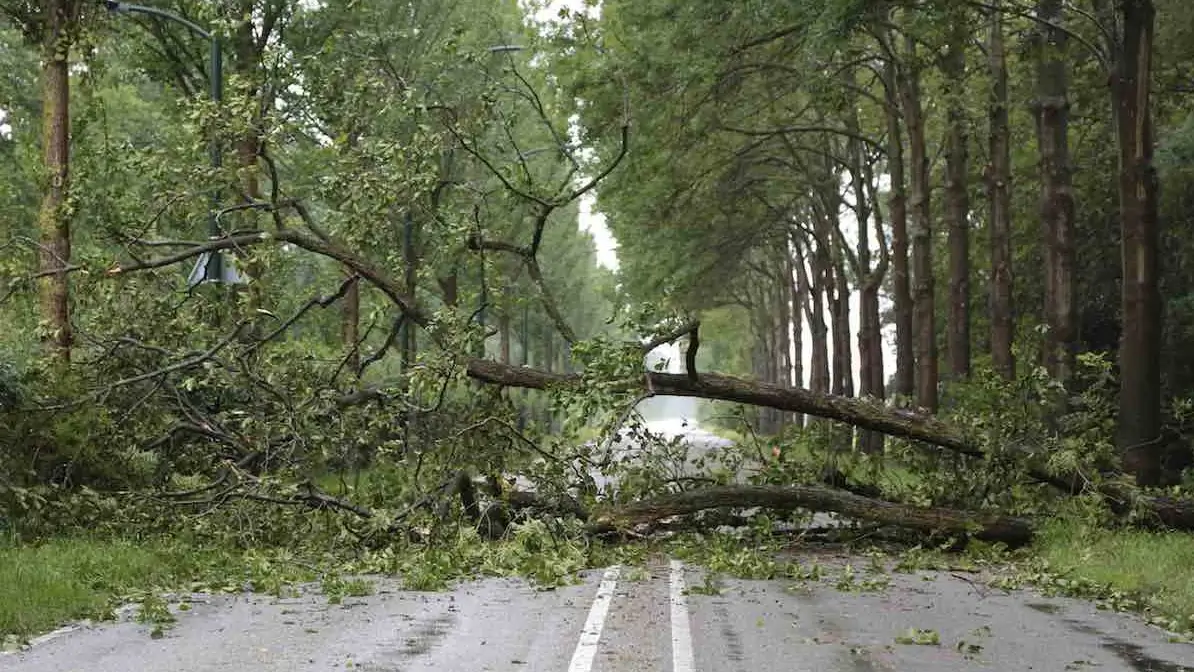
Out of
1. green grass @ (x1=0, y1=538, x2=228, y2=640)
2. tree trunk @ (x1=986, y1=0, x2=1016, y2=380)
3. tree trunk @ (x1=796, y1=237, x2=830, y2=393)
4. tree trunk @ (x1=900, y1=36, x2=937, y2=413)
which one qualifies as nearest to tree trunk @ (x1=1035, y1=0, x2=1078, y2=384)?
tree trunk @ (x1=986, y1=0, x2=1016, y2=380)

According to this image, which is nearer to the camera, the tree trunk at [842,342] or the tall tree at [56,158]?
the tall tree at [56,158]

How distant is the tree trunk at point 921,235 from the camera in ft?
76.9

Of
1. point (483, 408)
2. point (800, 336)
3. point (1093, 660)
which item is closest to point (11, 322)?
point (483, 408)

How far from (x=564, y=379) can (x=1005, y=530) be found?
15.4 feet

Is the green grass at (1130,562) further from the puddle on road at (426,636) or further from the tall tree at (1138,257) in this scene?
the puddle on road at (426,636)

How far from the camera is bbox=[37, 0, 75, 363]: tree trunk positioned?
1504 centimetres

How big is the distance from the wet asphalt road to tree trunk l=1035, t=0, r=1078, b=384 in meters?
8.37

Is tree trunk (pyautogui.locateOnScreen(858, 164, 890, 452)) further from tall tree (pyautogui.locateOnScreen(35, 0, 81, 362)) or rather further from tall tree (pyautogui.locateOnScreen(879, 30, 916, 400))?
tall tree (pyautogui.locateOnScreen(35, 0, 81, 362))

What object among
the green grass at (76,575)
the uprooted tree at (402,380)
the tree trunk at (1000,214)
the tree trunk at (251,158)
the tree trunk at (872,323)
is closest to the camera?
the green grass at (76,575)

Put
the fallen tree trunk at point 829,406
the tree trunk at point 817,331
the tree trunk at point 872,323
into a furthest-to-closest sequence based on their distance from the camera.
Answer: the tree trunk at point 817,331, the tree trunk at point 872,323, the fallen tree trunk at point 829,406

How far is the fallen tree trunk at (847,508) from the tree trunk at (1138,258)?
255cm

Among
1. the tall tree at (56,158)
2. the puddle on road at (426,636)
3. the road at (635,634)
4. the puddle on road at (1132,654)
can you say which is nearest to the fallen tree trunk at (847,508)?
the road at (635,634)

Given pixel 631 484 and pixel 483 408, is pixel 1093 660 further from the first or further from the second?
pixel 483 408

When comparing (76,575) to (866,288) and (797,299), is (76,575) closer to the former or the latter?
(866,288)
